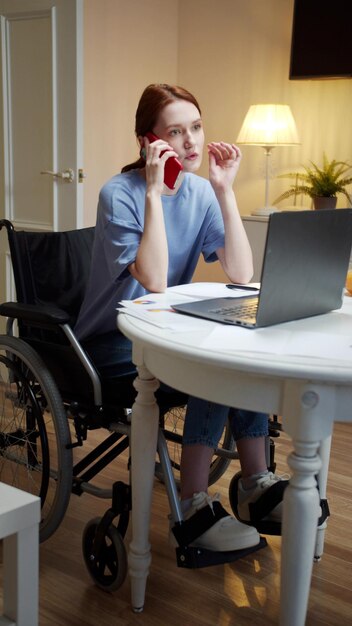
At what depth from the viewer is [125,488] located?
5.34ft

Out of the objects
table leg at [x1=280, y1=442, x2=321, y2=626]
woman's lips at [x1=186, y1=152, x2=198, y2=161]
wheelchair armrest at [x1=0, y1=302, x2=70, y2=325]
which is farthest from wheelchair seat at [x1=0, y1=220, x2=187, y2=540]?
table leg at [x1=280, y1=442, x2=321, y2=626]

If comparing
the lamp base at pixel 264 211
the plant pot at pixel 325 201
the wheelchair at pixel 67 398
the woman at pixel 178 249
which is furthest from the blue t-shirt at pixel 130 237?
the lamp base at pixel 264 211

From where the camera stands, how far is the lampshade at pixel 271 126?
328 centimetres

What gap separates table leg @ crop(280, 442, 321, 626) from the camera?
1174 mm

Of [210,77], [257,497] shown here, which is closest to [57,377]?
[257,497]

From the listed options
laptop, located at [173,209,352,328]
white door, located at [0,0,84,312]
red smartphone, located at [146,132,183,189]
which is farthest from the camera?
white door, located at [0,0,84,312]

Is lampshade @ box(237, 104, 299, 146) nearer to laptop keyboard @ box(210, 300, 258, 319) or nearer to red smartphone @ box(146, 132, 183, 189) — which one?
red smartphone @ box(146, 132, 183, 189)

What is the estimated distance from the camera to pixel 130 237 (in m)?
1.76

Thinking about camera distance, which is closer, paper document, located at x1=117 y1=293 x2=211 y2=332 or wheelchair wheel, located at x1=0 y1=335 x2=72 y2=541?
paper document, located at x1=117 y1=293 x2=211 y2=332

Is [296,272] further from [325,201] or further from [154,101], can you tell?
[325,201]

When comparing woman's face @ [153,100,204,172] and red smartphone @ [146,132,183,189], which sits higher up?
woman's face @ [153,100,204,172]

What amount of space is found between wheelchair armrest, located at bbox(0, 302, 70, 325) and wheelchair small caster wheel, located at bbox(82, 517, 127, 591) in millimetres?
460

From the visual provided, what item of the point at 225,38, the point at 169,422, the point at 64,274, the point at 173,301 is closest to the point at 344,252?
the point at 173,301

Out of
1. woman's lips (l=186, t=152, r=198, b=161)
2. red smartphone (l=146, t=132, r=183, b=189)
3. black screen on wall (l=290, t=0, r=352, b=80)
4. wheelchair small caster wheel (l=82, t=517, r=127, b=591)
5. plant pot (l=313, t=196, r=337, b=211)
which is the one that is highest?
black screen on wall (l=290, t=0, r=352, b=80)
